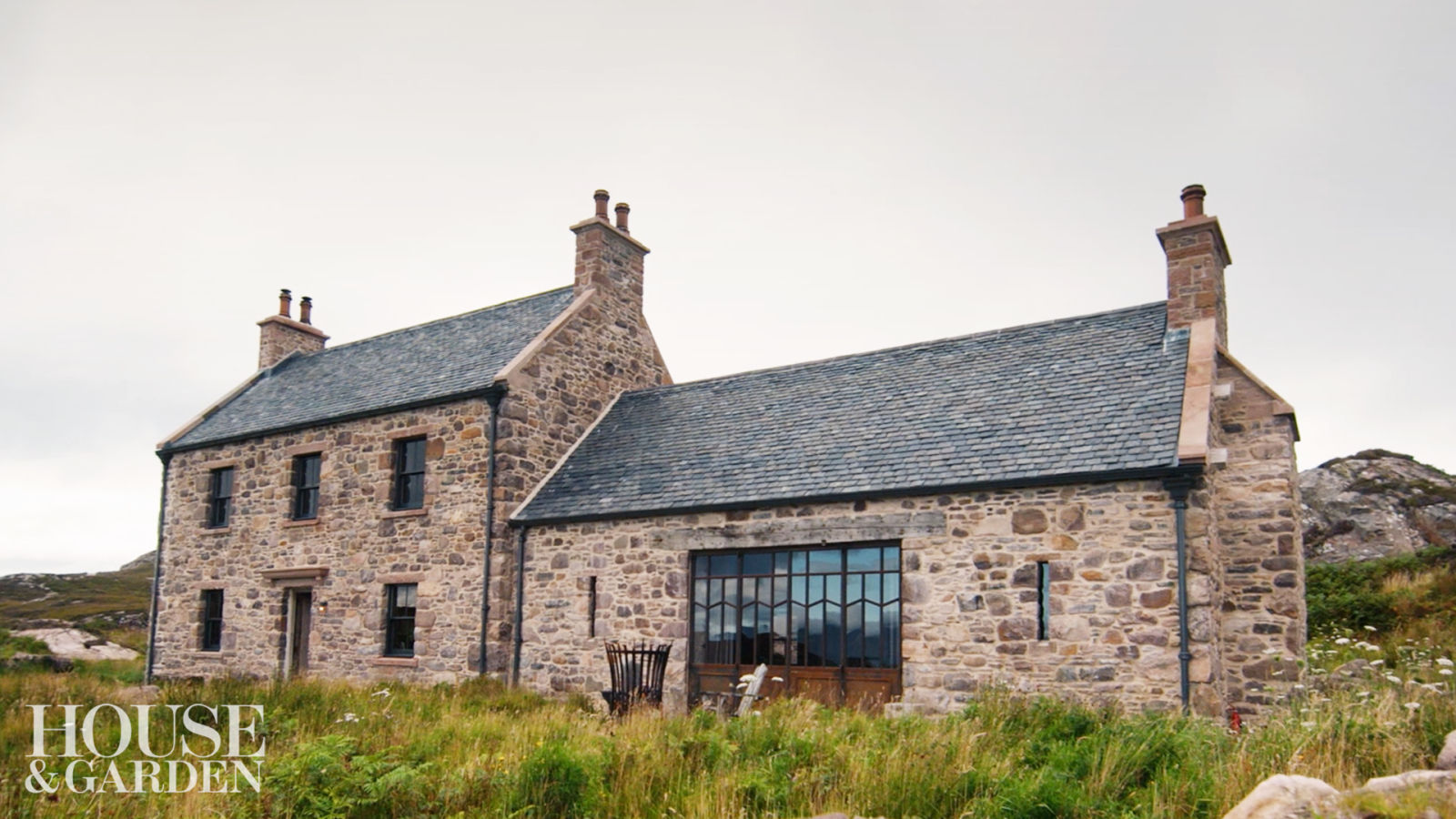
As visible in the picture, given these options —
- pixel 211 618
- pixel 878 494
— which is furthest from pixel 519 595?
pixel 211 618

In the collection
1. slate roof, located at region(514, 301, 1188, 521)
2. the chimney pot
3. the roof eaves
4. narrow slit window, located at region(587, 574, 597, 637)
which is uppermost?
the chimney pot

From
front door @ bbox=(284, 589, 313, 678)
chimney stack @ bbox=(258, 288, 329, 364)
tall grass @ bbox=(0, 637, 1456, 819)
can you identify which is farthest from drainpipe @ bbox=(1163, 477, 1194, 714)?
chimney stack @ bbox=(258, 288, 329, 364)

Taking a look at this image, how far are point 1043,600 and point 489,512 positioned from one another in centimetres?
886

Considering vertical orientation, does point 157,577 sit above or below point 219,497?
below

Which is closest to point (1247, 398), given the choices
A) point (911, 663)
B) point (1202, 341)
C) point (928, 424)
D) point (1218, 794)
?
point (1202, 341)

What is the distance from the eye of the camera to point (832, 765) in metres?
7.59

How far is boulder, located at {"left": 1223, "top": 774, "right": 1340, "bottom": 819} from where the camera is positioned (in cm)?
548

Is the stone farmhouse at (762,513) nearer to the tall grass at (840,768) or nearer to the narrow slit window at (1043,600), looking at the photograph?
the narrow slit window at (1043,600)

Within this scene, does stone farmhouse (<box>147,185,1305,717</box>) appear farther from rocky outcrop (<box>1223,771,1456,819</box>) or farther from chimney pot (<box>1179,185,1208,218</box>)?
rocky outcrop (<box>1223,771,1456,819</box>)

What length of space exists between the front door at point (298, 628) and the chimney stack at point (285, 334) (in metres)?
7.90

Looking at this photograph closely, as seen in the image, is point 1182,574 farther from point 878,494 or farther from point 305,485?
point 305,485

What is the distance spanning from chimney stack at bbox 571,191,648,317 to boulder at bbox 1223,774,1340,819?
1551 centimetres

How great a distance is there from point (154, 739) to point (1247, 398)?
13.2m

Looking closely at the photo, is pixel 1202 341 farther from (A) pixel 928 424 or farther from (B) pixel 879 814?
(B) pixel 879 814
